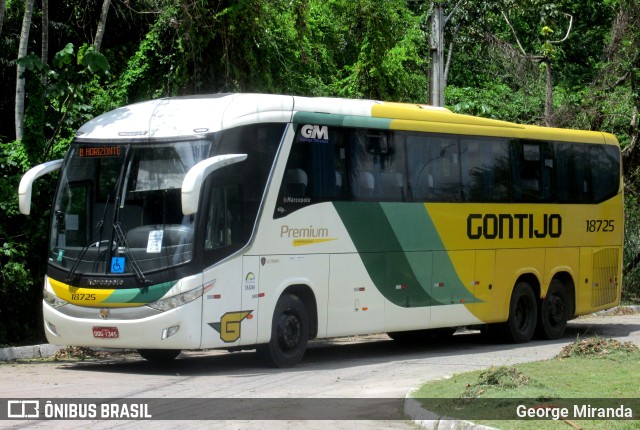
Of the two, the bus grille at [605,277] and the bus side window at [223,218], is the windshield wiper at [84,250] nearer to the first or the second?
the bus side window at [223,218]

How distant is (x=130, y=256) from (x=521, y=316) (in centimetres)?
870

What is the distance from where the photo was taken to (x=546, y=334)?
19.6m

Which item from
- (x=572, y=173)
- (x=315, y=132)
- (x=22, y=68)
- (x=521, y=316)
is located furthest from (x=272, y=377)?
(x=572, y=173)

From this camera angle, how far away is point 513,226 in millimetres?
18359

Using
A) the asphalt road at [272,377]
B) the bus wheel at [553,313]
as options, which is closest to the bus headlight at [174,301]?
the asphalt road at [272,377]

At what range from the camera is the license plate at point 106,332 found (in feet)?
42.6

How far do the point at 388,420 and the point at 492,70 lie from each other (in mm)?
29300

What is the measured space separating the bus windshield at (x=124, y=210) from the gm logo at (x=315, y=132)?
1.72 m

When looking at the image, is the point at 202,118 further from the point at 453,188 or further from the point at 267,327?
the point at 453,188

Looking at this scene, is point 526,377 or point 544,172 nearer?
point 526,377

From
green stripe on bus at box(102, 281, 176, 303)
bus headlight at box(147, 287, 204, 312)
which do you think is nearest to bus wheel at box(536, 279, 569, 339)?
bus headlight at box(147, 287, 204, 312)

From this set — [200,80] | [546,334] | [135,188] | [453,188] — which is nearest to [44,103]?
[135,188]

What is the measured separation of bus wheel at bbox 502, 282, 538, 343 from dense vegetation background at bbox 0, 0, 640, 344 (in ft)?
20.8

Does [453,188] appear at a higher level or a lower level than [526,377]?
higher
